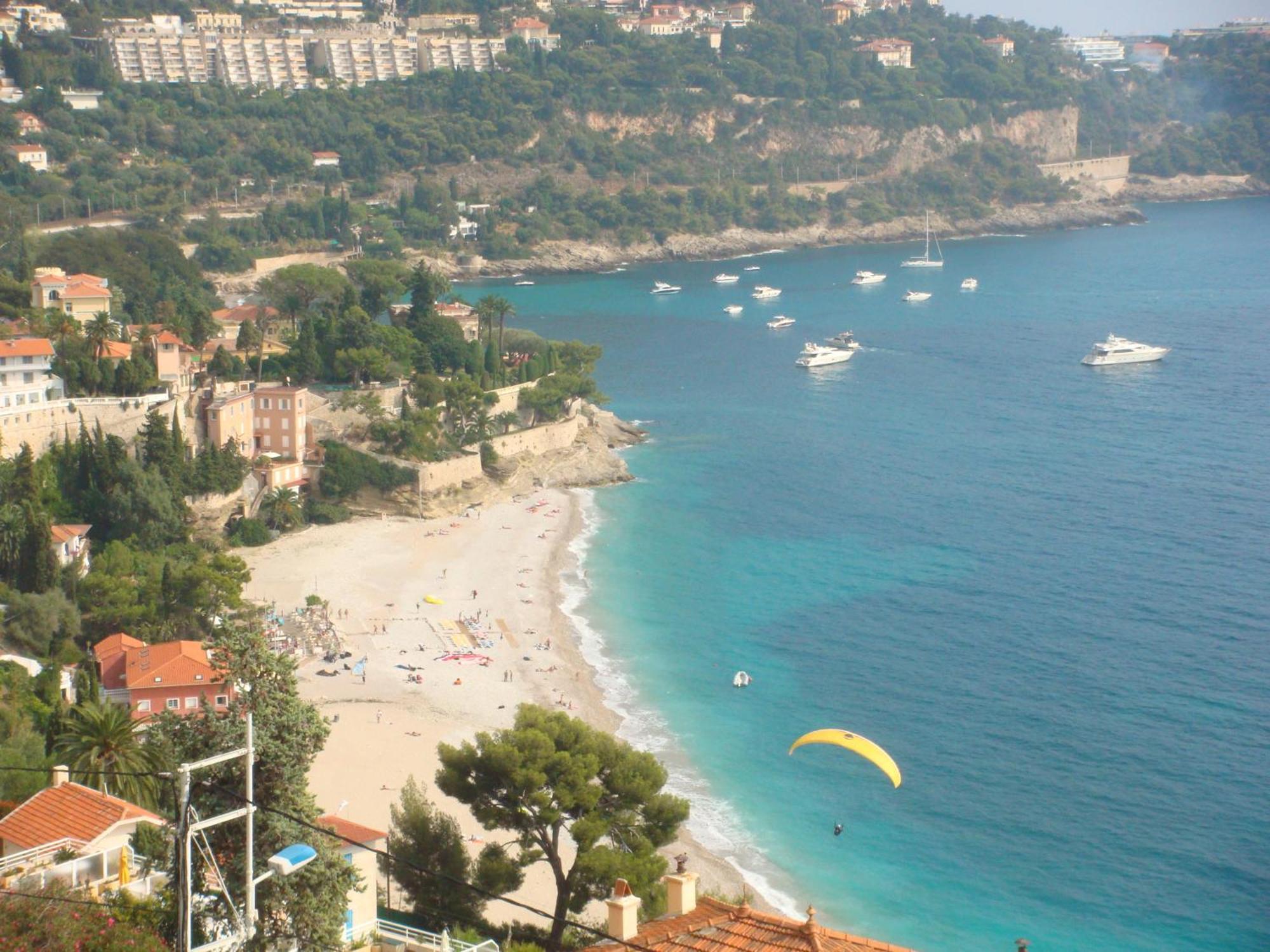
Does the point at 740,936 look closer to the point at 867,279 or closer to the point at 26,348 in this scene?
the point at 26,348

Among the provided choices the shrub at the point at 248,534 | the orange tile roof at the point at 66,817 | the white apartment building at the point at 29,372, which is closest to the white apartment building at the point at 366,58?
the white apartment building at the point at 29,372

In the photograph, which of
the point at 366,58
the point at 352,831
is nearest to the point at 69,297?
the point at 352,831

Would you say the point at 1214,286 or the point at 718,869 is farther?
the point at 1214,286

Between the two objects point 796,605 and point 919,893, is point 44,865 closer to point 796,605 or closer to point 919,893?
point 919,893

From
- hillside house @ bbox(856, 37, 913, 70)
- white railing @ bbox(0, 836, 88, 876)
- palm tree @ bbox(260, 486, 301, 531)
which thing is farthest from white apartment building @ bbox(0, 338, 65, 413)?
hillside house @ bbox(856, 37, 913, 70)

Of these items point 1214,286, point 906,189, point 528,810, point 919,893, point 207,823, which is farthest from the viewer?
point 906,189

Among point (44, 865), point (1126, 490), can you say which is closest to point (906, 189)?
point (1126, 490)

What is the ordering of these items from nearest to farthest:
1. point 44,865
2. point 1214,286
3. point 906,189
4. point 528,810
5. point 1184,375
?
1. point 44,865
2. point 528,810
3. point 1184,375
4. point 1214,286
5. point 906,189
